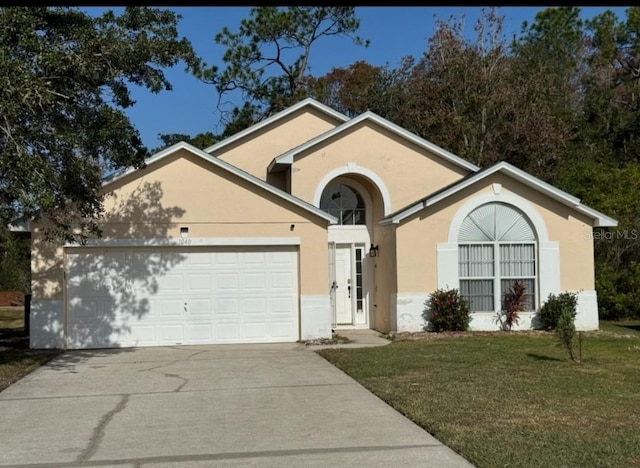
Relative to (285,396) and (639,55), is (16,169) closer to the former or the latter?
(285,396)

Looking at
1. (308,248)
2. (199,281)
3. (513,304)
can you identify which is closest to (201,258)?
(199,281)

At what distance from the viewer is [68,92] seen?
10.6m

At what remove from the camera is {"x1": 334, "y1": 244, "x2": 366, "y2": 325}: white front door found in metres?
18.4

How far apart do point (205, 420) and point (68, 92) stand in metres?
5.83

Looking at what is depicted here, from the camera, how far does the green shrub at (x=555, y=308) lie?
54.3ft

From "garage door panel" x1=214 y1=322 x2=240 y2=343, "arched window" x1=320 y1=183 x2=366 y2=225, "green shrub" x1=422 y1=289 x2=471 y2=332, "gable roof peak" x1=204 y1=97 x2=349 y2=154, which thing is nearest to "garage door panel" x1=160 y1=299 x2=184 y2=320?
"garage door panel" x1=214 y1=322 x2=240 y2=343

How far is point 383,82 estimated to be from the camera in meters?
35.4

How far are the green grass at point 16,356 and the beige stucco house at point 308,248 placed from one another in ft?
2.19

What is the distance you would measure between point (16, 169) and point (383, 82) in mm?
27787

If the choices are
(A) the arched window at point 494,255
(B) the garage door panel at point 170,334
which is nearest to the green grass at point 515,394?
(A) the arched window at point 494,255

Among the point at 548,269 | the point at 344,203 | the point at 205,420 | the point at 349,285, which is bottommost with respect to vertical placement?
Answer: the point at 205,420

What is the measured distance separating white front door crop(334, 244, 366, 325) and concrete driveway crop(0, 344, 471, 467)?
19.8 ft

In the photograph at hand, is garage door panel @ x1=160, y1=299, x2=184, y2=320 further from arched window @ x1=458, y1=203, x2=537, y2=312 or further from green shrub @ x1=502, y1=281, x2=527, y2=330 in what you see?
green shrub @ x1=502, y1=281, x2=527, y2=330

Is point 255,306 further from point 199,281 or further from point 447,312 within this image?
point 447,312
